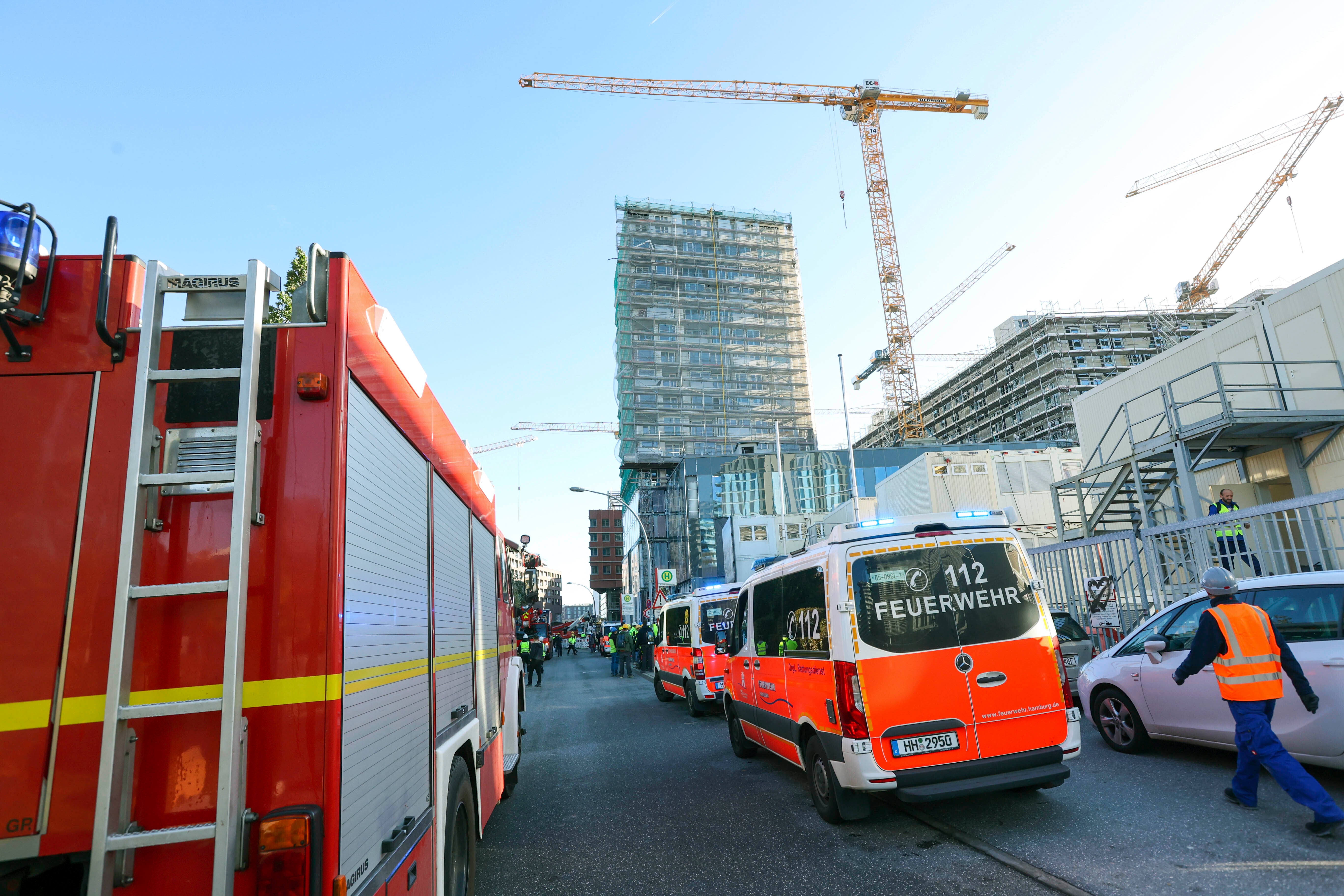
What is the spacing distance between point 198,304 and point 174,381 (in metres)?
0.33

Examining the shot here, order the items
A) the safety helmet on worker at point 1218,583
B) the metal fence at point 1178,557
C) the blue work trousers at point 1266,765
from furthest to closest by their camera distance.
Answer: the metal fence at point 1178,557
the safety helmet on worker at point 1218,583
the blue work trousers at point 1266,765

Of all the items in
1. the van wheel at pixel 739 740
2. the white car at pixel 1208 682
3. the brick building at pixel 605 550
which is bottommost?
the van wheel at pixel 739 740

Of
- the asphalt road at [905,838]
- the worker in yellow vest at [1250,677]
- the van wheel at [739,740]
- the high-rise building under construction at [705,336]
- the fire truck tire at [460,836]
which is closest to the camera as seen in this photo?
the fire truck tire at [460,836]

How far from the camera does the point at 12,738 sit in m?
2.18

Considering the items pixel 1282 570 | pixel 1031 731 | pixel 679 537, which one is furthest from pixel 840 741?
pixel 679 537

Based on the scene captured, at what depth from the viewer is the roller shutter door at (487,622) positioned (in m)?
5.44

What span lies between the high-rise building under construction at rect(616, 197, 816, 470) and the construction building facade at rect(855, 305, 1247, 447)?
1629cm

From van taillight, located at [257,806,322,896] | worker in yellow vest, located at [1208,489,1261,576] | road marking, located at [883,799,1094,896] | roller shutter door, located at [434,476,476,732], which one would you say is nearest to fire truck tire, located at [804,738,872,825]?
road marking, located at [883,799,1094,896]

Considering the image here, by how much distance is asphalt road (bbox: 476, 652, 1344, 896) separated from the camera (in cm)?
428

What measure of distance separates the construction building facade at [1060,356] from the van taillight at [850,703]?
7587 centimetres

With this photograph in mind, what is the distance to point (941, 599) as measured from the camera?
544 cm

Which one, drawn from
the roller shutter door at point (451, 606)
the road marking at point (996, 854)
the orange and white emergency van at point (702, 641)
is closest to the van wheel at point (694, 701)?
the orange and white emergency van at point (702, 641)

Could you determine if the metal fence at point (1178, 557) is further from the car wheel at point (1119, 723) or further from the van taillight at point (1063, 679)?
the van taillight at point (1063, 679)

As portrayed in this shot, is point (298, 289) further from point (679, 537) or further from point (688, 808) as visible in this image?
point (679, 537)
